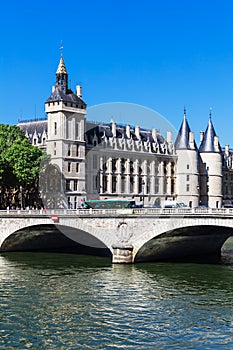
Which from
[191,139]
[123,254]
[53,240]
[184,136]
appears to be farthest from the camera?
[191,139]

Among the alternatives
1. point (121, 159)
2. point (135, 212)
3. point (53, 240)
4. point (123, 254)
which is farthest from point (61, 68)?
point (123, 254)

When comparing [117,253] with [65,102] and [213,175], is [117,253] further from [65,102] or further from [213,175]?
[213,175]

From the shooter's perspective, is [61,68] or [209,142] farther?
[209,142]

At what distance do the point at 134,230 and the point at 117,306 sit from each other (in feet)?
58.2

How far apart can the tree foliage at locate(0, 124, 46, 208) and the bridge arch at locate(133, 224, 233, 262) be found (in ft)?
94.3

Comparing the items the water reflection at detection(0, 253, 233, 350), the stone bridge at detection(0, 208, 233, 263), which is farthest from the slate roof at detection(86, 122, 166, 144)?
the water reflection at detection(0, 253, 233, 350)

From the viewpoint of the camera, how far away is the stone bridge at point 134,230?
5288cm

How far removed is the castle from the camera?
92750 mm

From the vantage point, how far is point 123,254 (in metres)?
55.2

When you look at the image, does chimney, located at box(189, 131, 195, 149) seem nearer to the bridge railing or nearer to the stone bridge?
the stone bridge

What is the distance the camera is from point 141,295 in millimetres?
41781

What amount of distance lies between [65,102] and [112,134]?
1698 centimetres

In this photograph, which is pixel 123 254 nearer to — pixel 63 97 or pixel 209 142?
pixel 63 97

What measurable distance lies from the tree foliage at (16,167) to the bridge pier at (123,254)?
95.0ft
